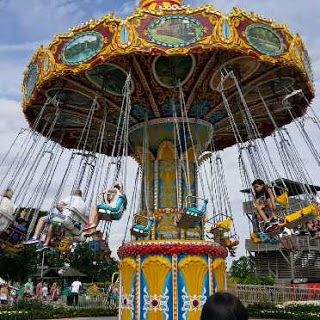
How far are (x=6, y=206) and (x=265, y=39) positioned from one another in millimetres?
6521

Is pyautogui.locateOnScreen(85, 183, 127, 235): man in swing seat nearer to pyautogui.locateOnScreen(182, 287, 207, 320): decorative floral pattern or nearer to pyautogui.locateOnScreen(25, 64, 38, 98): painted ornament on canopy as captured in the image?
pyautogui.locateOnScreen(182, 287, 207, 320): decorative floral pattern

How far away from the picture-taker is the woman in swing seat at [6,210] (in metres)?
9.36

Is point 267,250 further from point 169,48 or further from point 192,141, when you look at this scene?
point 169,48

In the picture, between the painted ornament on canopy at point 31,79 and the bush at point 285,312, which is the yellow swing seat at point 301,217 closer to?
the bush at point 285,312

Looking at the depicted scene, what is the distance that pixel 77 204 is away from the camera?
350 inches

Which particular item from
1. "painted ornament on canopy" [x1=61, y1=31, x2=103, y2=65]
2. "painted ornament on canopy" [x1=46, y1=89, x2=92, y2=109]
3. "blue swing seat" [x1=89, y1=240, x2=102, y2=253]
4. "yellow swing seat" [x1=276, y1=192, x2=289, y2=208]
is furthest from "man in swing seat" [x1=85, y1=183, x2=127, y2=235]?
"painted ornament on canopy" [x1=46, y1=89, x2=92, y2=109]

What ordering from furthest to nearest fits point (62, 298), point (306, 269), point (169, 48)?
point (306, 269) < point (62, 298) < point (169, 48)

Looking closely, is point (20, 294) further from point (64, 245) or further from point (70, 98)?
point (64, 245)

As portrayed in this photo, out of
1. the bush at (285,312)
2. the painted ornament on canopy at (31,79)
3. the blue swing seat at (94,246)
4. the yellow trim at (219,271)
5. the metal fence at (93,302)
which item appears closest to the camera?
the blue swing seat at (94,246)

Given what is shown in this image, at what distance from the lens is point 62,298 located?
22.3m

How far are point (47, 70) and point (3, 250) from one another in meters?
4.06

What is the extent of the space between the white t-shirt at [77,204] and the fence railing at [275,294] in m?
12.3

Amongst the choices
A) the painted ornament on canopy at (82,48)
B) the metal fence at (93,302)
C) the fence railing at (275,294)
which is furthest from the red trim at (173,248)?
the fence railing at (275,294)

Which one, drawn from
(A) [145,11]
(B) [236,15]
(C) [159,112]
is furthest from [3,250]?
(B) [236,15]
